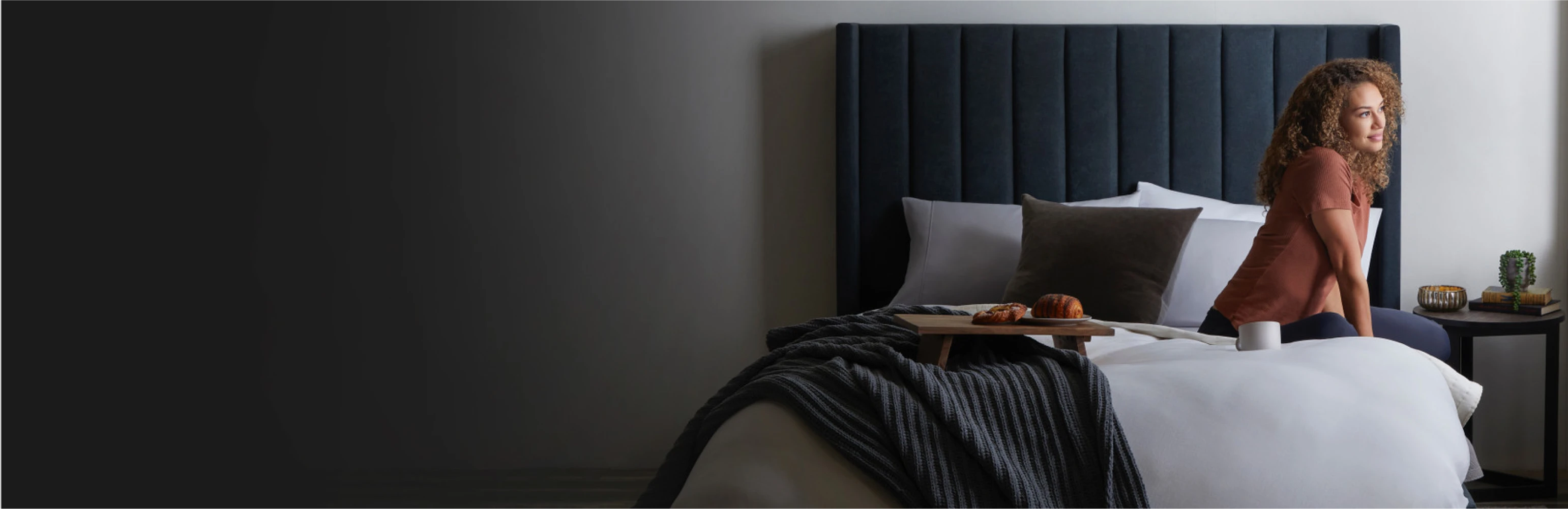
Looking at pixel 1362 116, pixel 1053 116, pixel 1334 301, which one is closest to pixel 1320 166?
pixel 1362 116

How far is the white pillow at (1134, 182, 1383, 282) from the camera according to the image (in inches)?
119

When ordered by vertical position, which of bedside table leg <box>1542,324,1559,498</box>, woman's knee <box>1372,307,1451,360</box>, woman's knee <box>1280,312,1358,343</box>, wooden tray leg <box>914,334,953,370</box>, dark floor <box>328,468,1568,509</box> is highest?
dark floor <box>328,468,1568,509</box>

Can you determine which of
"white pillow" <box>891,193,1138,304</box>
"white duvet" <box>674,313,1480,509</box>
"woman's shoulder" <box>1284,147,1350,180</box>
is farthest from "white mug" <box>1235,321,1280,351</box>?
"white pillow" <box>891,193,1138,304</box>

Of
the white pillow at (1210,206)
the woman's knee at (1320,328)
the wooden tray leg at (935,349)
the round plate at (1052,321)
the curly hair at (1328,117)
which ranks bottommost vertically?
the woman's knee at (1320,328)

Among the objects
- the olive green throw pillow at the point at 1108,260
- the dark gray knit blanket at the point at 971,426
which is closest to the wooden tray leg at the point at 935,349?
the dark gray knit blanket at the point at 971,426

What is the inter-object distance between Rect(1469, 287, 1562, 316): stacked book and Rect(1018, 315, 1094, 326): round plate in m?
2.06

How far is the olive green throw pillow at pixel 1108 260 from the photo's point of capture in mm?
2547

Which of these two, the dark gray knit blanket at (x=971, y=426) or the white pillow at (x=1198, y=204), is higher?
the white pillow at (x=1198, y=204)

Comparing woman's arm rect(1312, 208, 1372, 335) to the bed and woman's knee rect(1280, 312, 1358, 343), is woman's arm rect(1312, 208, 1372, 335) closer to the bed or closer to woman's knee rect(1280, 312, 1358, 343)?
woman's knee rect(1280, 312, 1358, 343)

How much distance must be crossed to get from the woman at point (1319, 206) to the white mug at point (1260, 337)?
486mm

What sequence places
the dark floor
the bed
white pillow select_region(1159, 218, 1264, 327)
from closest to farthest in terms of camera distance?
the dark floor < white pillow select_region(1159, 218, 1264, 327) < the bed

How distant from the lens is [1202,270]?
275 cm

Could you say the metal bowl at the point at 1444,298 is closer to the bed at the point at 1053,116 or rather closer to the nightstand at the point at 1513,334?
the nightstand at the point at 1513,334

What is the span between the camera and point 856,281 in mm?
3258
